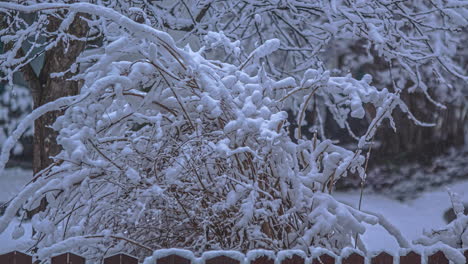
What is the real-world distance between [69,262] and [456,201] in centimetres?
192

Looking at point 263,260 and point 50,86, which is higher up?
point 50,86

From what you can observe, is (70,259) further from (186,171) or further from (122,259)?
(186,171)

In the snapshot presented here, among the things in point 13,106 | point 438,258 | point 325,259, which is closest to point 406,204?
point 13,106

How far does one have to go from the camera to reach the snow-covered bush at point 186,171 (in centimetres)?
273

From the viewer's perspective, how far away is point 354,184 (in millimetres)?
11609

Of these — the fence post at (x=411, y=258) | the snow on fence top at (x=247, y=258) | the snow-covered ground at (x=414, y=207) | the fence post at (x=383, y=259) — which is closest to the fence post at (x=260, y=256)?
the snow on fence top at (x=247, y=258)

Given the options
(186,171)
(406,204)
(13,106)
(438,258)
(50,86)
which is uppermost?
(50,86)

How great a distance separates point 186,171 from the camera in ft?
9.53

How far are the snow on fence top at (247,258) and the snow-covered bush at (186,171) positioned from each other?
122mm

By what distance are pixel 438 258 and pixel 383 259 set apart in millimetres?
269

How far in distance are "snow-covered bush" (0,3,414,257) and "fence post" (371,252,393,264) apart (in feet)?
0.43

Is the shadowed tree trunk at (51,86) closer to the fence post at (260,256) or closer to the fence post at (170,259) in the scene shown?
the fence post at (170,259)

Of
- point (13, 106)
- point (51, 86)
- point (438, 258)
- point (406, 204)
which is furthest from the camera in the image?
point (406, 204)

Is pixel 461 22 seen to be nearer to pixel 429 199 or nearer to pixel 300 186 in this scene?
pixel 300 186
